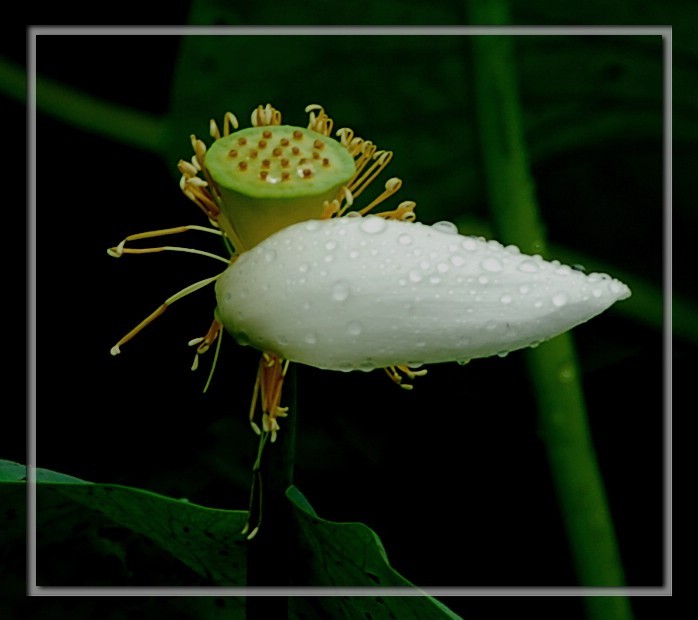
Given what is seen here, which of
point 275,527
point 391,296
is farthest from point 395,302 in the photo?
point 275,527

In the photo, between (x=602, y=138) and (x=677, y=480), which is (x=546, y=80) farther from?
(x=677, y=480)

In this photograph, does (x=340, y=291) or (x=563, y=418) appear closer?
(x=340, y=291)

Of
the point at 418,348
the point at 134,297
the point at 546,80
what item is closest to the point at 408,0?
the point at 546,80

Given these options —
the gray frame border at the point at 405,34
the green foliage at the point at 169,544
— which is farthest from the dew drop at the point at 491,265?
the gray frame border at the point at 405,34

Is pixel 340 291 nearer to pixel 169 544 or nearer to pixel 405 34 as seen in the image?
pixel 169 544

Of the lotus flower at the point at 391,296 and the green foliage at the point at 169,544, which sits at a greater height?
the lotus flower at the point at 391,296

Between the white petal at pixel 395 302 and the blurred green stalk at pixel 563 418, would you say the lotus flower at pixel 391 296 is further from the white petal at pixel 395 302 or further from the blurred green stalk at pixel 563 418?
the blurred green stalk at pixel 563 418

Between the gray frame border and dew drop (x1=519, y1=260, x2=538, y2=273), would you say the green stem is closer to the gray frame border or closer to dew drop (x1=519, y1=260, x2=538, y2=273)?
the gray frame border
